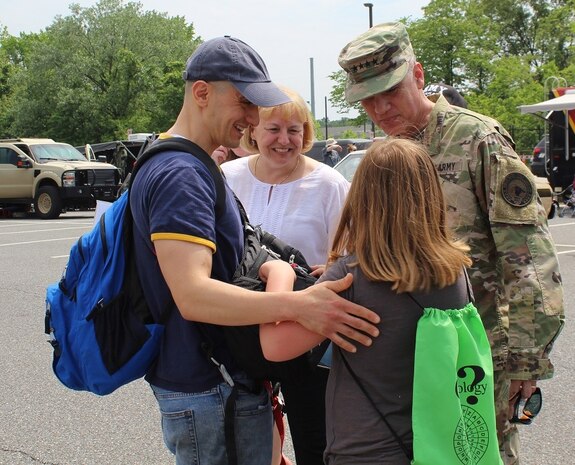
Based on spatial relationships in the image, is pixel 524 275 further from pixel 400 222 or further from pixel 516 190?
pixel 400 222

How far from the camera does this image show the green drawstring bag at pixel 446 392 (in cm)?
→ 182

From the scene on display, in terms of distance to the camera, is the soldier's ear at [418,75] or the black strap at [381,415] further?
the soldier's ear at [418,75]

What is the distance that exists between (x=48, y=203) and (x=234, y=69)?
1952cm

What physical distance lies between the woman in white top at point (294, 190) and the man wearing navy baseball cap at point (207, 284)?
79cm

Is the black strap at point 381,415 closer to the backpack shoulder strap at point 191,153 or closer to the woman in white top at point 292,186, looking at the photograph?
the backpack shoulder strap at point 191,153

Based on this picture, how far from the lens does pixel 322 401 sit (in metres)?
2.86

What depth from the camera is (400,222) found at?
6.30 ft

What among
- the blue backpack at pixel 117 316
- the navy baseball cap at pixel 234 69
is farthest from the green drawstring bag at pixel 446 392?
the navy baseball cap at pixel 234 69

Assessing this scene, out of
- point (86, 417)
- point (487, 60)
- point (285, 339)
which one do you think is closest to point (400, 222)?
point (285, 339)

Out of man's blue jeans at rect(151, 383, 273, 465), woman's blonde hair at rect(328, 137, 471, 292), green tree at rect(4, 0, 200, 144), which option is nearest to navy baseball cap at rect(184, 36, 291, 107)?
woman's blonde hair at rect(328, 137, 471, 292)

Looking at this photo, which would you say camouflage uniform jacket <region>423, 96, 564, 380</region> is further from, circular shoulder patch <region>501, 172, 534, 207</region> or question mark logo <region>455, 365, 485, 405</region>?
question mark logo <region>455, 365, 485, 405</region>

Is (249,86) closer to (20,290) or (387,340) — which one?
(387,340)

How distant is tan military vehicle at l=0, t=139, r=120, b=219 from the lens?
20000 millimetres

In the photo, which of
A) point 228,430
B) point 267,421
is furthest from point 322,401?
point 228,430
